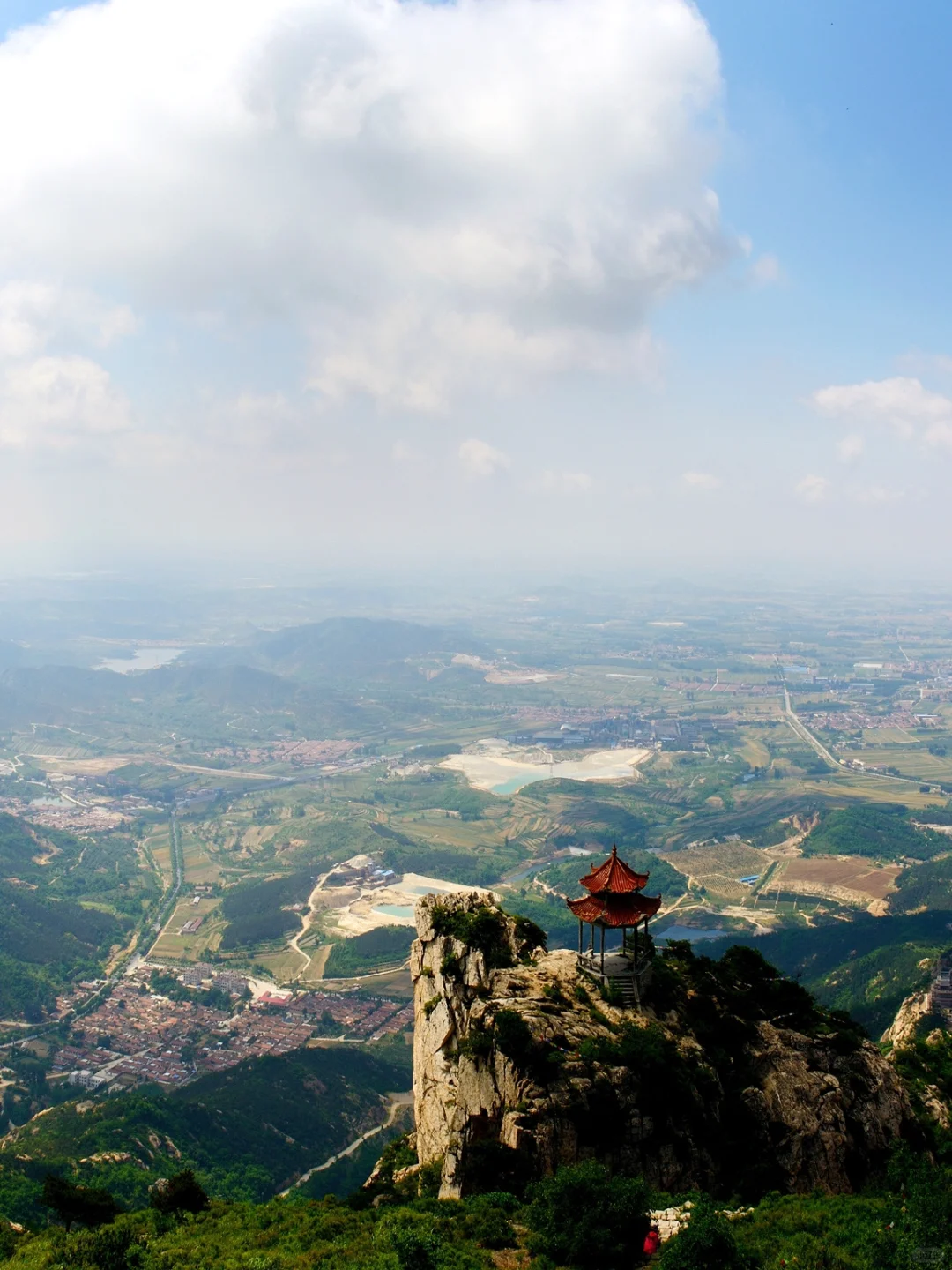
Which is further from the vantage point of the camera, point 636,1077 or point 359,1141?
point 359,1141

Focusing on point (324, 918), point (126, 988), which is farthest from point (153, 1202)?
point (324, 918)

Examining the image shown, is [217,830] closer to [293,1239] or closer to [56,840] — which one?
[56,840]

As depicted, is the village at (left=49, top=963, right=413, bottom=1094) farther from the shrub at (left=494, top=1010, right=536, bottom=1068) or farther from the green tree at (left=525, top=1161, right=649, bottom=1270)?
the green tree at (left=525, top=1161, right=649, bottom=1270)

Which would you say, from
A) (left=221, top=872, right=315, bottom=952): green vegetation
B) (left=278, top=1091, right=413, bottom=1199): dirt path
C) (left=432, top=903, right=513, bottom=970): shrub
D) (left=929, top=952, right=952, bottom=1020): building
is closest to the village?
(left=221, top=872, right=315, bottom=952): green vegetation

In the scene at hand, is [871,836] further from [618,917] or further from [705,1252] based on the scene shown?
[705,1252]

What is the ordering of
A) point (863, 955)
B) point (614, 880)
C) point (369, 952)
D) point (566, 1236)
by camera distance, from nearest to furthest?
point (566, 1236)
point (614, 880)
point (863, 955)
point (369, 952)

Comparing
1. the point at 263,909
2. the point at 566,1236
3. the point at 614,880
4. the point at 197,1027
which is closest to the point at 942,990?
the point at 614,880

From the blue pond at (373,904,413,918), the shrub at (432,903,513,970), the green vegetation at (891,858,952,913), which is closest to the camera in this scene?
the shrub at (432,903,513,970)

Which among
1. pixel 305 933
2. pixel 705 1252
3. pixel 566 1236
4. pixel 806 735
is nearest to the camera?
pixel 705 1252

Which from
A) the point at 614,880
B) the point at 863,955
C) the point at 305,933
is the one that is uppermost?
the point at 614,880
